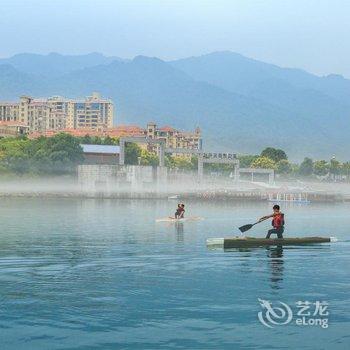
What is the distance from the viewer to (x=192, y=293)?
2489 cm

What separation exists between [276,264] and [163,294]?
8.58 m

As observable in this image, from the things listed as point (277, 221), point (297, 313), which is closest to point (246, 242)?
point (277, 221)

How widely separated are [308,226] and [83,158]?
3998 inches

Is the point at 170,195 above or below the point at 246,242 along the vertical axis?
below

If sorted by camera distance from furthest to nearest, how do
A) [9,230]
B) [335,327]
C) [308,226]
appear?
[308,226]
[9,230]
[335,327]

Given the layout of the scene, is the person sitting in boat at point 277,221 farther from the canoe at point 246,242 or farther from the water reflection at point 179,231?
the water reflection at point 179,231

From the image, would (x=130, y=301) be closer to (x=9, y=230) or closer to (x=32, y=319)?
(x=32, y=319)

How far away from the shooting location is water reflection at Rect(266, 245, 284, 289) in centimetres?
2703

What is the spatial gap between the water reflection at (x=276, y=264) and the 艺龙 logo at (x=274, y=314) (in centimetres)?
306

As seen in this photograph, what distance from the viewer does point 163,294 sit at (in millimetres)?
24609

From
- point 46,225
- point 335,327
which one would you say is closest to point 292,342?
point 335,327

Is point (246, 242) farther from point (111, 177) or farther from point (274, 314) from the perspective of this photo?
point (111, 177)

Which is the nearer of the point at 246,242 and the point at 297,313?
the point at 297,313

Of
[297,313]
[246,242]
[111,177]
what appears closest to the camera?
[297,313]
